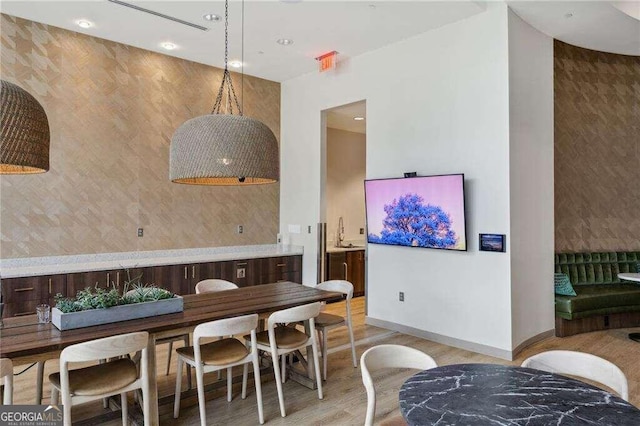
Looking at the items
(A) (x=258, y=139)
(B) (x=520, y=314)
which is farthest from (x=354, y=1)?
(B) (x=520, y=314)

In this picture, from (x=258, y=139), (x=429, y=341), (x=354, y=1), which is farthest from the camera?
(x=429, y=341)

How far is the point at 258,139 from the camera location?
2822 mm

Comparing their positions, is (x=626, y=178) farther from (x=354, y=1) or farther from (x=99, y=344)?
(x=99, y=344)

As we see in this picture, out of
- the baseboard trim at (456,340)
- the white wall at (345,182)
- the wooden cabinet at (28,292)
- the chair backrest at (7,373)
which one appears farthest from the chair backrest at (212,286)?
the white wall at (345,182)

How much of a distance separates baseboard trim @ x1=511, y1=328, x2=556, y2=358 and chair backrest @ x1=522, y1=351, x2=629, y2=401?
2.33m

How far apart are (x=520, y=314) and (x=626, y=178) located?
11.7 feet

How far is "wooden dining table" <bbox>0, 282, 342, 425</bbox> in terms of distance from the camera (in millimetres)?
2432

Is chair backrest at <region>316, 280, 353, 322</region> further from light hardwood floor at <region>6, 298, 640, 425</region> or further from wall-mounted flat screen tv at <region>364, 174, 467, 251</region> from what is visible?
wall-mounted flat screen tv at <region>364, 174, 467, 251</region>

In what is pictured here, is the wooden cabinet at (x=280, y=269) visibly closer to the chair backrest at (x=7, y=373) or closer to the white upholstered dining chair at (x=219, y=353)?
the white upholstered dining chair at (x=219, y=353)

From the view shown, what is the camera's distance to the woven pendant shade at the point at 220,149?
8.81 ft

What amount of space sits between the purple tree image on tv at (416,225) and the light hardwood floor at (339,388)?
120 centimetres

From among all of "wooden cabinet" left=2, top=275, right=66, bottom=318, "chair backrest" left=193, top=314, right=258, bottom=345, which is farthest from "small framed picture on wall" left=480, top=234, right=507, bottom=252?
"wooden cabinet" left=2, top=275, right=66, bottom=318

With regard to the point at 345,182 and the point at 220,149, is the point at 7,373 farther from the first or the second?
the point at 345,182

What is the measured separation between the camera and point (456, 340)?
492 centimetres
